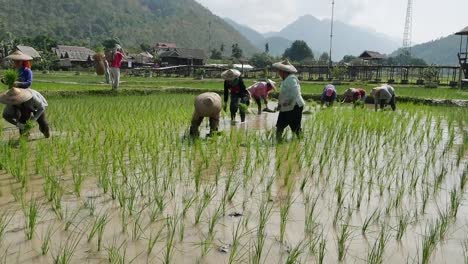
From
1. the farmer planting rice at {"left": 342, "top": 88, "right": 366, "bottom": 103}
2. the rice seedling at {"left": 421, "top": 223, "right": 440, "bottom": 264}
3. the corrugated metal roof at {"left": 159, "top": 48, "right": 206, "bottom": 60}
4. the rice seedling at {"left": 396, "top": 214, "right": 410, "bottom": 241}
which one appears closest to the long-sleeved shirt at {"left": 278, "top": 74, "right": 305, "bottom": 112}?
the rice seedling at {"left": 396, "top": 214, "right": 410, "bottom": 241}

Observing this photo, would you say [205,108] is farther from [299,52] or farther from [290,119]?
[299,52]

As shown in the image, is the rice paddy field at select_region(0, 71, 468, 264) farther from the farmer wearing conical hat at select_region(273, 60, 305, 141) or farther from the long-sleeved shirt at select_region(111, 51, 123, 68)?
the long-sleeved shirt at select_region(111, 51, 123, 68)

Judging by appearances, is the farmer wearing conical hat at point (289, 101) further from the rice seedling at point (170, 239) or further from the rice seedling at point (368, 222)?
the rice seedling at point (170, 239)

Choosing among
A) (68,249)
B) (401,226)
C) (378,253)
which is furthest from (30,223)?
(401,226)

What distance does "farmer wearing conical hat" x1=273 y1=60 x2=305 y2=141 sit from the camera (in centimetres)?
555

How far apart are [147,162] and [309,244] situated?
2.16 meters

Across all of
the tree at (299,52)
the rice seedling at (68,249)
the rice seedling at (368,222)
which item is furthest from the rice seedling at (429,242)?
the tree at (299,52)

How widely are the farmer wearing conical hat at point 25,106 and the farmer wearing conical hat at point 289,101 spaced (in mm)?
3095

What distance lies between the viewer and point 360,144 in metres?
5.17

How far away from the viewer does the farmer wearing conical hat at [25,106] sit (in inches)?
182

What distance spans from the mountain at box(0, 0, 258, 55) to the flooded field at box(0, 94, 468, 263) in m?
72.1

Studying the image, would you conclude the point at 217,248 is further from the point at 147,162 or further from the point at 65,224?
the point at 147,162

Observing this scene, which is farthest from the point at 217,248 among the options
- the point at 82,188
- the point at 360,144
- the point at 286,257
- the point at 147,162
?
the point at 360,144

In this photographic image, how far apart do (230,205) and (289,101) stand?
294 centimetres
